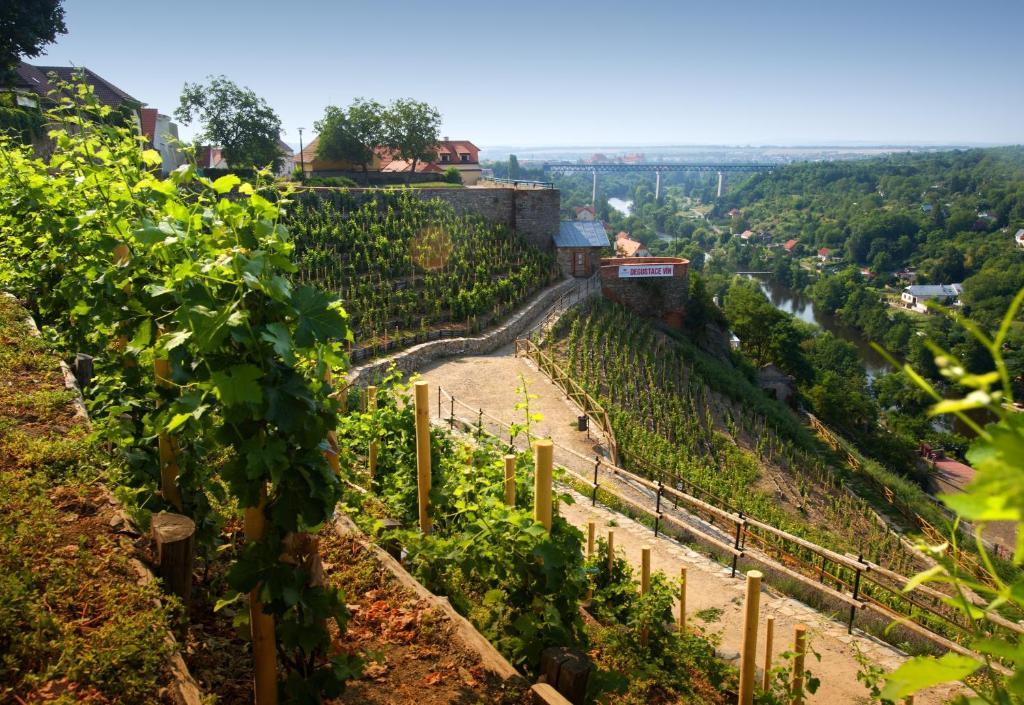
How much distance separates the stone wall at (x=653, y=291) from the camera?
23656mm

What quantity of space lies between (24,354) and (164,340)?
15.0ft

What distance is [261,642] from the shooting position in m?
2.58

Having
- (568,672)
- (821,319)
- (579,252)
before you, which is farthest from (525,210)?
(821,319)

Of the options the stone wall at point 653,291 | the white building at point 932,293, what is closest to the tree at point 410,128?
the stone wall at point 653,291

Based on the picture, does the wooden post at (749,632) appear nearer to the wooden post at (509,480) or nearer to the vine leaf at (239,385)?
the wooden post at (509,480)

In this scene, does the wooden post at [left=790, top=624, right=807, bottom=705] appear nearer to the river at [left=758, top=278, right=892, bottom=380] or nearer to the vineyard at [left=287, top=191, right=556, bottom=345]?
the vineyard at [left=287, top=191, right=556, bottom=345]

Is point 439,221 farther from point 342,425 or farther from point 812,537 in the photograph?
point 342,425

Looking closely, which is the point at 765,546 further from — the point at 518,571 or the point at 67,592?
the point at 67,592

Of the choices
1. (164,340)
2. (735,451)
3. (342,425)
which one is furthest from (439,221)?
(164,340)

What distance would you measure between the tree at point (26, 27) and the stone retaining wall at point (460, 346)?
14.1 meters

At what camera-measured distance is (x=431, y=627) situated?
3379 millimetres

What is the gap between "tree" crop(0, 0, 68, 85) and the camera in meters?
18.8

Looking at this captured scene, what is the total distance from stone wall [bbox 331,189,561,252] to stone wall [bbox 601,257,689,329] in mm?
2682

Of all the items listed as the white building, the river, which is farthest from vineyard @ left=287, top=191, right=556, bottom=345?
the white building
